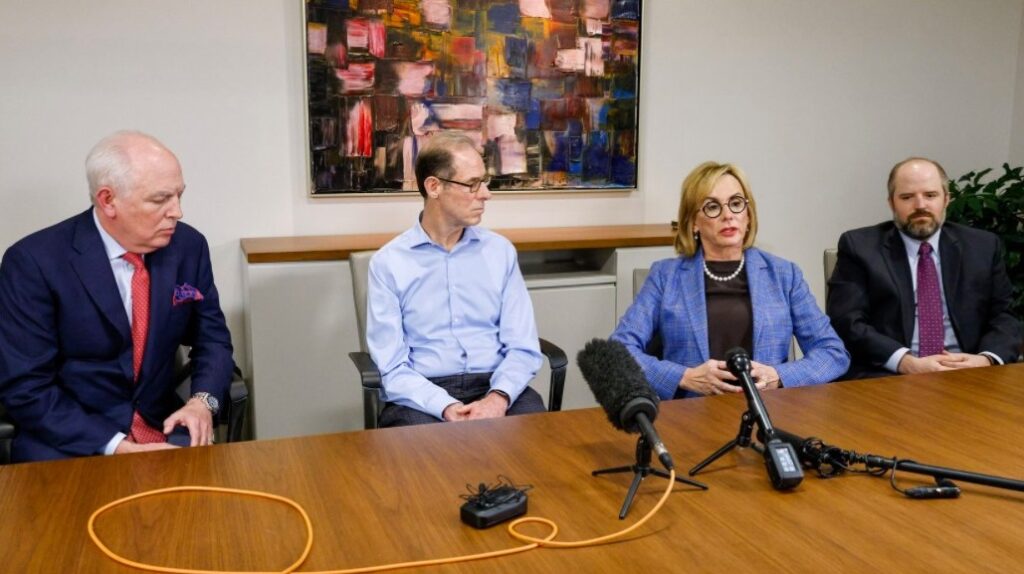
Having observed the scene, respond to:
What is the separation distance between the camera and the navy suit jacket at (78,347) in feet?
7.69

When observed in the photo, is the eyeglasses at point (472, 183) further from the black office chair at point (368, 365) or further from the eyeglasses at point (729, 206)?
the eyeglasses at point (729, 206)

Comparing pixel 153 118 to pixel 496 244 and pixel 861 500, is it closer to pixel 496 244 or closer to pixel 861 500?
pixel 496 244

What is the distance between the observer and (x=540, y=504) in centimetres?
156

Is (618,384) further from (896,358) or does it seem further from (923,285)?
(923,285)

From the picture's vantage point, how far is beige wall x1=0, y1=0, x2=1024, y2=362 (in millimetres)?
3482

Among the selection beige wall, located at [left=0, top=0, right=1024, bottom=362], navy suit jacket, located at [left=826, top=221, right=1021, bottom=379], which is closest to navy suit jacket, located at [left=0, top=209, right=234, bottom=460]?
beige wall, located at [left=0, top=0, right=1024, bottom=362]

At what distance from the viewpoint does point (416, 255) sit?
9.57 ft

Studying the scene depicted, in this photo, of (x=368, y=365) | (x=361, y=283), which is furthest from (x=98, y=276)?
(x=361, y=283)

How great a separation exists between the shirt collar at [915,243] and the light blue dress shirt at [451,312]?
133cm

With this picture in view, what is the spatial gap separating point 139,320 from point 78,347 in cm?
16

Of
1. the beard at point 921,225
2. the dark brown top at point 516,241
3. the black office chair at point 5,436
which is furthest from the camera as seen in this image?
the dark brown top at point 516,241

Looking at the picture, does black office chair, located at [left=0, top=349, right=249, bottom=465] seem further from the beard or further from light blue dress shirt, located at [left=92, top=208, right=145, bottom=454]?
the beard

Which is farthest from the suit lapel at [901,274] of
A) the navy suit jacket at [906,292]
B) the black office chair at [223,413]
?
the black office chair at [223,413]

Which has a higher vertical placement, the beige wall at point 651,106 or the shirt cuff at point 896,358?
the beige wall at point 651,106
